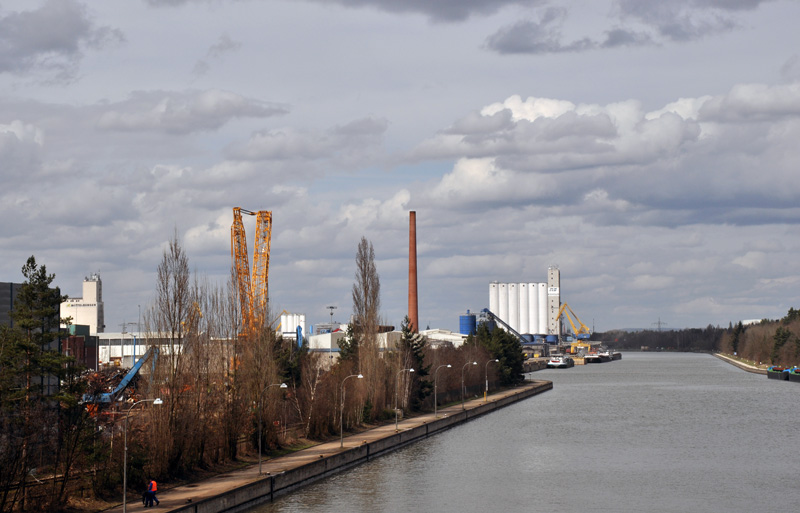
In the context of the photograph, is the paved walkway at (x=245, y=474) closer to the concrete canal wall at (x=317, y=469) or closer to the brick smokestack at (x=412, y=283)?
the concrete canal wall at (x=317, y=469)

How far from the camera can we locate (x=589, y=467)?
Answer: 5703cm

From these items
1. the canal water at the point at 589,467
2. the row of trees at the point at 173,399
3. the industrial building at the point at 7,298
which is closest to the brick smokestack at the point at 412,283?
the canal water at the point at 589,467

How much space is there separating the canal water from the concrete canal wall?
74 cm

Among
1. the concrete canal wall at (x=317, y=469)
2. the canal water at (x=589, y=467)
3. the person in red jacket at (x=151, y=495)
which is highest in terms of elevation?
the person in red jacket at (x=151, y=495)

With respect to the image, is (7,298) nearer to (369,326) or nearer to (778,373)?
(369,326)

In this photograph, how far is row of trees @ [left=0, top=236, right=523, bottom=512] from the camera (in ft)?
118

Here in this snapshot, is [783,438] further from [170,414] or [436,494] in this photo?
[170,414]

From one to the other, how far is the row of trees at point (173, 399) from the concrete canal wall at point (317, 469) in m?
3.01

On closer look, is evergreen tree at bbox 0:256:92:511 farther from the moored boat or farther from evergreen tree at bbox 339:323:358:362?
the moored boat

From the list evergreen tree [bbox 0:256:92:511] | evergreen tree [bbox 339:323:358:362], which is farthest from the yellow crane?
evergreen tree [bbox 0:256:92:511]

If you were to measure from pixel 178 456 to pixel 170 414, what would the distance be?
2.12 m

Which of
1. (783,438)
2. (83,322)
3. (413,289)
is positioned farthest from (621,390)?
(83,322)

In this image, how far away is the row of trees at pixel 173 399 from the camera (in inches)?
1421

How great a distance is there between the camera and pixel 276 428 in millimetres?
57344
